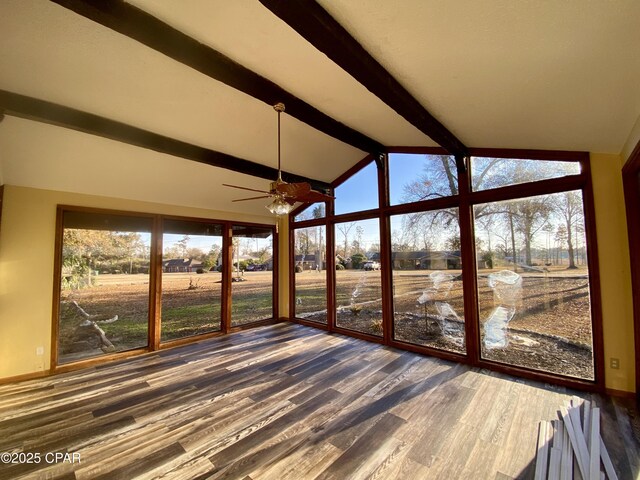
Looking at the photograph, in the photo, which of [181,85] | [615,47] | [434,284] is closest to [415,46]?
[615,47]

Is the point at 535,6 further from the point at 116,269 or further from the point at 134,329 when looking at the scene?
the point at 134,329

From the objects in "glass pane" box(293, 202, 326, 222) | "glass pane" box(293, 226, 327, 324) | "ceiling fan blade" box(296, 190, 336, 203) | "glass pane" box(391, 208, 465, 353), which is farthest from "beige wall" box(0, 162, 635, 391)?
"glass pane" box(293, 226, 327, 324)

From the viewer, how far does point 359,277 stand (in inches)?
211

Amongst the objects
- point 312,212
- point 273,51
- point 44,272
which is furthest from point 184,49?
point 312,212

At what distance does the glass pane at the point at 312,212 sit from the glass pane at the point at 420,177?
5.68 feet

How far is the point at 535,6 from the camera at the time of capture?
140 centimetres

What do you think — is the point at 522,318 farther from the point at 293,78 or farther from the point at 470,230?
the point at 293,78

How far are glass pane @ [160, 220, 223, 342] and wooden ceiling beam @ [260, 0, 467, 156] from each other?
178 inches

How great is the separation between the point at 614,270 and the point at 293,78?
412 centimetres

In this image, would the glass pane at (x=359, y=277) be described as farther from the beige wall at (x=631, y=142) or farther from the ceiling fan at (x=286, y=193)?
the beige wall at (x=631, y=142)

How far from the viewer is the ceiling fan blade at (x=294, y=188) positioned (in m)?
2.74

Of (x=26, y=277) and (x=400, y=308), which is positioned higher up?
(x=26, y=277)

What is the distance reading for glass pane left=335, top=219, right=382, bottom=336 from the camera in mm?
5051

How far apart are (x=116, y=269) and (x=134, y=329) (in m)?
1.12
